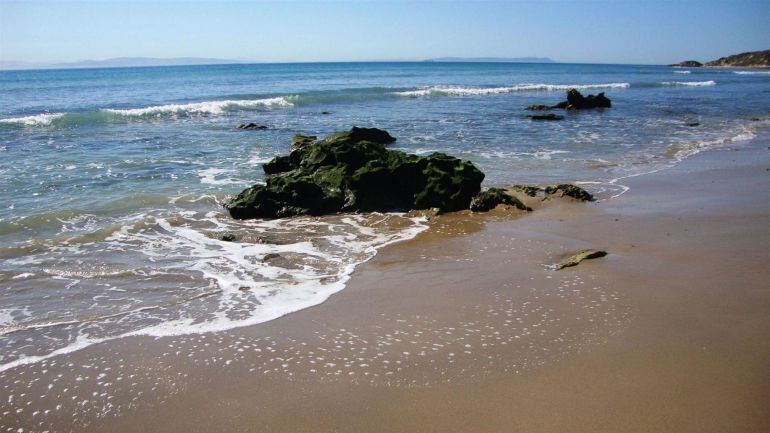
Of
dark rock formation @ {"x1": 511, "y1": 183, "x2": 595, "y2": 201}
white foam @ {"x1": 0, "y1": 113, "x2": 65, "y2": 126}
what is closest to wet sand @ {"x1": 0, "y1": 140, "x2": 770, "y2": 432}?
dark rock formation @ {"x1": 511, "y1": 183, "x2": 595, "y2": 201}

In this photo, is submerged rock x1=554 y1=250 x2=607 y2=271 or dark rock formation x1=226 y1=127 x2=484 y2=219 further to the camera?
dark rock formation x1=226 y1=127 x2=484 y2=219

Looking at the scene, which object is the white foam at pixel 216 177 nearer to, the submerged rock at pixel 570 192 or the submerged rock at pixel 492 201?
the submerged rock at pixel 492 201

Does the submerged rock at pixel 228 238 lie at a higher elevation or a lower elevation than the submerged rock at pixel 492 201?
lower

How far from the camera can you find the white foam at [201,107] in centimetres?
2947

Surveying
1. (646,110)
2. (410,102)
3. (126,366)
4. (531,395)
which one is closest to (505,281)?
(531,395)

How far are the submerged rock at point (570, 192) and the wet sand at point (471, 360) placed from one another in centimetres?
311

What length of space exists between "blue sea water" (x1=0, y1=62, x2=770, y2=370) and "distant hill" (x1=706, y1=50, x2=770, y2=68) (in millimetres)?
97774

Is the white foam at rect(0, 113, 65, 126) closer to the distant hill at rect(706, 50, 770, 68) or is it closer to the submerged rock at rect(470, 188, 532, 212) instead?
the submerged rock at rect(470, 188, 532, 212)

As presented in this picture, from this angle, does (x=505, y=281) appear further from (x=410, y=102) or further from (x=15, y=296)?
(x=410, y=102)

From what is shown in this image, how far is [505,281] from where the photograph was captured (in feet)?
21.6

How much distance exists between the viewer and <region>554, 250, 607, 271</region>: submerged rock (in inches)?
276

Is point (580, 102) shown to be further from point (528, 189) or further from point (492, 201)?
point (492, 201)

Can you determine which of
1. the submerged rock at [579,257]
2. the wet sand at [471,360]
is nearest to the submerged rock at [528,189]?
the wet sand at [471,360]

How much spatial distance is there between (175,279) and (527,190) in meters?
7.22
